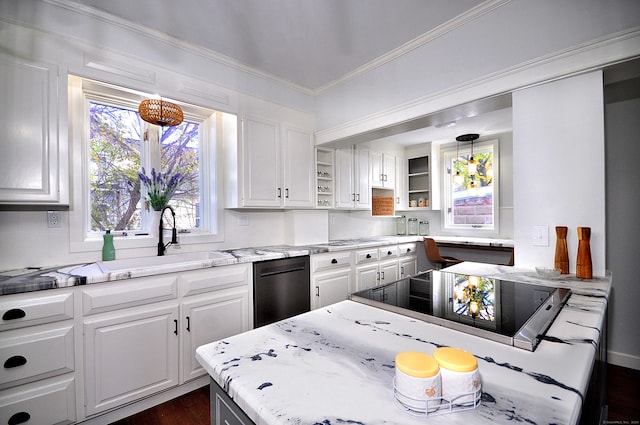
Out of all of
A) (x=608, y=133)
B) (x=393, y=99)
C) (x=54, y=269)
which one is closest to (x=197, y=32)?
(x=393, y=99)

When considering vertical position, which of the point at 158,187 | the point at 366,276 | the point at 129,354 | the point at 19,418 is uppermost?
the point at 158,187

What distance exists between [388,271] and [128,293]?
2825mm

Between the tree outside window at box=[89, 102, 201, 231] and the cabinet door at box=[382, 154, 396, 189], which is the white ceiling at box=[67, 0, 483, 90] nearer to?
the tree outside window at box=[89, 102, 201, 231]

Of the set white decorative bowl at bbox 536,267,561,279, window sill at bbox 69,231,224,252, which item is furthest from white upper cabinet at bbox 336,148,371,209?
white decorative bowl at bbox 536,267,561,279

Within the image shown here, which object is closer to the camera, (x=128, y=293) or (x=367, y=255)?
(x=128, y=293)

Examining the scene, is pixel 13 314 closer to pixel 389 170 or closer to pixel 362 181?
pixel 362 181

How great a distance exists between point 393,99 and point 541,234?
5.10 ft

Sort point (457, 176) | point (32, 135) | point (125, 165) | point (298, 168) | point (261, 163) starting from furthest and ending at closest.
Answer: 1. point (457, 176)
2. point (298, 168)
3. point (261, 163)
4. point (125, 165)
5. point (32, 135)

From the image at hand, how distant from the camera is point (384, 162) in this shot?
14.6 ft

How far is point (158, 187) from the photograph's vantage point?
246 centimetres

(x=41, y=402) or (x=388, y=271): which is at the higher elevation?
(x=388, y=271)

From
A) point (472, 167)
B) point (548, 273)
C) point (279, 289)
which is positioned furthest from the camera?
point (472, 167)

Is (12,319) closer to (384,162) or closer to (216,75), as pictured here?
(216,75)

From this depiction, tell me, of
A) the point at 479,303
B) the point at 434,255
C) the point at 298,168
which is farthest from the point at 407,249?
the point at 479,303
